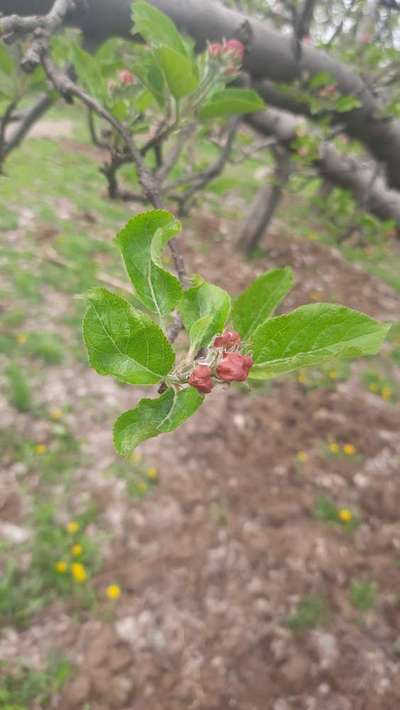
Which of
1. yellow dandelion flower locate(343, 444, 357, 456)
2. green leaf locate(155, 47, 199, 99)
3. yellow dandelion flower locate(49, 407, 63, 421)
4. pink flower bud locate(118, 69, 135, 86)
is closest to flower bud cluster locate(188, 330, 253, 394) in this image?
green leaf locate(155, 47, 199, 99)

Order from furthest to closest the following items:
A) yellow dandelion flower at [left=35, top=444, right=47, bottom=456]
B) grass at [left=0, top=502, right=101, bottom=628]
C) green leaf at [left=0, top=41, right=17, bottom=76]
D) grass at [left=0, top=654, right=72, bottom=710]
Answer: yellow dandelion flower at [left=35, top=444, right=47, bottom=456], grass at [left=0, top=502, right=101, bottom=628], grass at [left=0, top=654, right=72, bottom=710], green leaf at [left=0, top=41, right=17, bottom=76]

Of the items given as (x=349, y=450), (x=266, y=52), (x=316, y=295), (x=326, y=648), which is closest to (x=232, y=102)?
(x=266, y=52)

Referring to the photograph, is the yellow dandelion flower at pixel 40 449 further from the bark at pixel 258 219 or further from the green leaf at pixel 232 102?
the bark at pixel 258 219

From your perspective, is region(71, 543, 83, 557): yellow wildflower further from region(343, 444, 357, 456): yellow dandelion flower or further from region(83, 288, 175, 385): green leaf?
region(83, 288, 175, 385): green leaf

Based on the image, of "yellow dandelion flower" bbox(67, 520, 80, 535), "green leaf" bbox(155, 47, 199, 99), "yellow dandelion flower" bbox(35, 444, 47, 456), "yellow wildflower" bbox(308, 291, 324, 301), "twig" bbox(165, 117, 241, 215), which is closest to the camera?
"green leaf" bbox(155, 47, 199, 99)

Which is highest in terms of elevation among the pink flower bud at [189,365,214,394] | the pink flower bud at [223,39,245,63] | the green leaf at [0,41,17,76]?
the pink flower bud at [223,39,245,63]

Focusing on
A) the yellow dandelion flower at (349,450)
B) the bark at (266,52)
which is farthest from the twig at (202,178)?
the yellow dandelion flower at (349,450)
